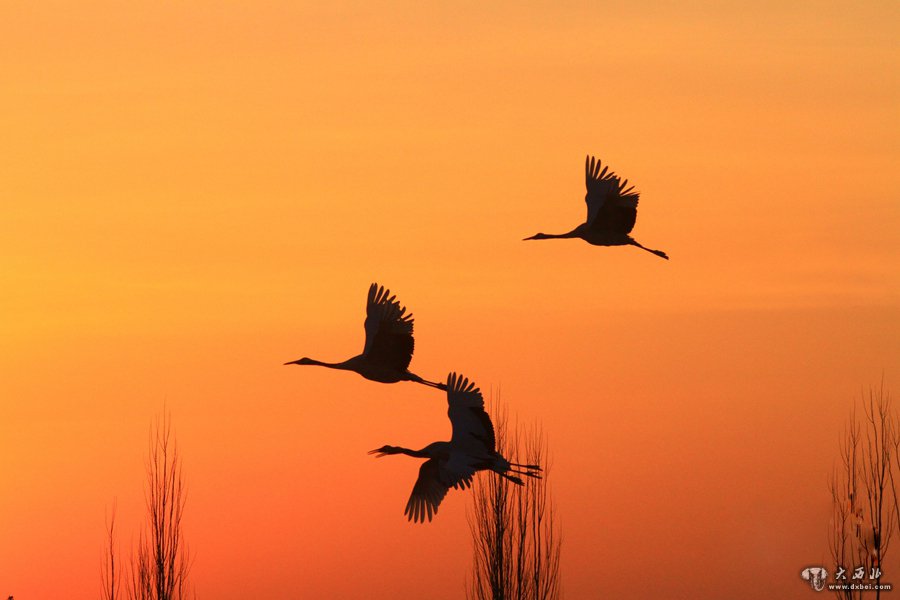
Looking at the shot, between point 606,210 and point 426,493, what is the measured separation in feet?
17.0

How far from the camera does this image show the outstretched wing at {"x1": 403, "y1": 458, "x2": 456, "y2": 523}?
2988 centimetres

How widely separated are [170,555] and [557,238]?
9.29 m

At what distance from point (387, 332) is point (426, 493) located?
3.02 meters

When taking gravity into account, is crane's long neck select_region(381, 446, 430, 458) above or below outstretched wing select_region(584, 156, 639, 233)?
below

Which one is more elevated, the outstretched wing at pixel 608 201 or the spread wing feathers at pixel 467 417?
the outstretched wing at pixel 608 201

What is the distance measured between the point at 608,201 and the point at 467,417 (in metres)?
4.00

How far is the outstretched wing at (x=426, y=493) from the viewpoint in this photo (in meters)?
29.9

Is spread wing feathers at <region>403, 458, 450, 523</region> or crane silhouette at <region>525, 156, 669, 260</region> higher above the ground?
crane silhouette at <region>525, 156, 669, 260</region>

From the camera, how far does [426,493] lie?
3000 cm

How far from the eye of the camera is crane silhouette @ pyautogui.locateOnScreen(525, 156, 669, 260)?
95.5 ft

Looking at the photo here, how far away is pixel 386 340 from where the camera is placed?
28469mm

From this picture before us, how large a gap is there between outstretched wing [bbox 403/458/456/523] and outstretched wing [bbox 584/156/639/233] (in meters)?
4.55

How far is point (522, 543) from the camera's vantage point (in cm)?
3441

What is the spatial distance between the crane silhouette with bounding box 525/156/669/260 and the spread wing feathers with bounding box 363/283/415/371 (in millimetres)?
3148
